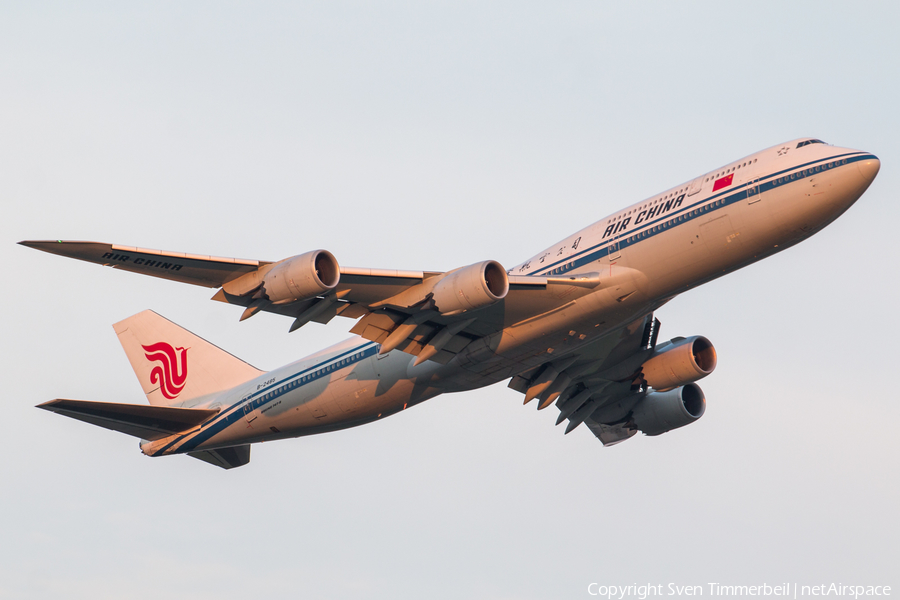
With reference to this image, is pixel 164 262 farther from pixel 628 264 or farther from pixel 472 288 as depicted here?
pixel 628 264

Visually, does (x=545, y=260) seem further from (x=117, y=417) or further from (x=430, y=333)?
(x=117, y=417)

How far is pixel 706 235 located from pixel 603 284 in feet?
10.7

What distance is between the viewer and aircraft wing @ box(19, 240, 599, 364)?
91.0 ft

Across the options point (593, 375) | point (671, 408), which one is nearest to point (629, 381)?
point (593, 375)

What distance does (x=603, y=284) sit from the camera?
30.1m

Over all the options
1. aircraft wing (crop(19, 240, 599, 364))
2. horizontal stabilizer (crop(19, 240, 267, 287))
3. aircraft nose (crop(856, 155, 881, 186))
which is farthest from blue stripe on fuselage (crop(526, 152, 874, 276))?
horizontal stabilizer (crop(19, 240, 267, 287))

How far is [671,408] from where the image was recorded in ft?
131

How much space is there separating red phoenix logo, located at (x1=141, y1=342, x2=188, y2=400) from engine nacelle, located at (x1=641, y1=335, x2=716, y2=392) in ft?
62.3

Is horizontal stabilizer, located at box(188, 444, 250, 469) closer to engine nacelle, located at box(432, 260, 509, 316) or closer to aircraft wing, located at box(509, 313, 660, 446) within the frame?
aircraft wing, located at box(509, 313, 660, 446)

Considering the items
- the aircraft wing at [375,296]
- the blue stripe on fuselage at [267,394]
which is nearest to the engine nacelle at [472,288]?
the aircraft wing at [375,296]

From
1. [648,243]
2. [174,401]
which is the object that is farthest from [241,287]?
[174,401]

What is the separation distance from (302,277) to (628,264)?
31.6ft

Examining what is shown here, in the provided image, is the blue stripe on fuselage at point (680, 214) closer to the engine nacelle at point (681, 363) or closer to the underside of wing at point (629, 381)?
the underside of wing at point (629, 381)

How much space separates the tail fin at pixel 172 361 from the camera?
4109cm
